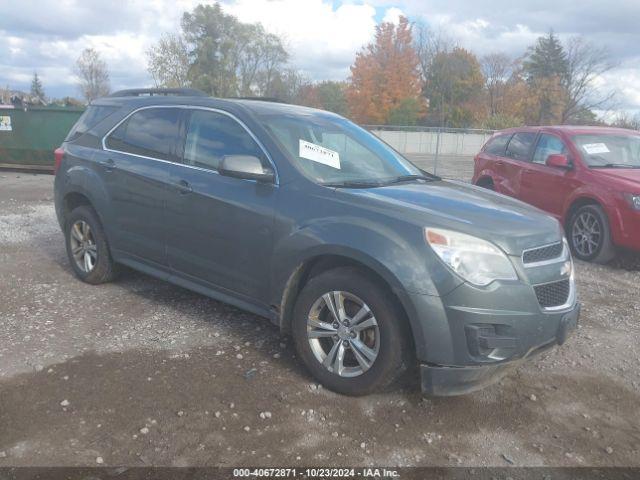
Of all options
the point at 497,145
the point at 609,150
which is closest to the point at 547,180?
the point at 609,150

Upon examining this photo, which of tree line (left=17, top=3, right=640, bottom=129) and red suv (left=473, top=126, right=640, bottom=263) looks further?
tree line (left=17, top=3, right=640, bottom=129)

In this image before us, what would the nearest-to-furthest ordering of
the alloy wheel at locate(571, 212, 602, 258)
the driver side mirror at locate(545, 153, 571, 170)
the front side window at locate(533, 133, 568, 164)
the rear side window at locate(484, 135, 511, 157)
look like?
1. the alloy wheel at locate(571, 212, 602, 258)
2. the driver side mirror at locate(545, 153, 571, 170)
3. the front side window at locate(533, 133, 568, 164)
4. the rear side window at locate(484, 135, 511, 157)

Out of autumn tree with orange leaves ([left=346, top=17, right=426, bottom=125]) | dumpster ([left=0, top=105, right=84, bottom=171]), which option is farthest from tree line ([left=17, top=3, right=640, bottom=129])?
dumpster ([left=0, top=105, right=84, bottom=171])

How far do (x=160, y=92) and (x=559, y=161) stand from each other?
5.12 metres

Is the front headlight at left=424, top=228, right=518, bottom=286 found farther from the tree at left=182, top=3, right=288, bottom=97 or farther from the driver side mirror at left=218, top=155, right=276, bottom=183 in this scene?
the tree at left=182, top=3, right=288, bottom=97

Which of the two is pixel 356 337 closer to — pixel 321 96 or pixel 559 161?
pixel 559 161

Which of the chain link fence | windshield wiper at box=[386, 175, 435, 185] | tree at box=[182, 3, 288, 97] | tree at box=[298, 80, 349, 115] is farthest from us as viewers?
tree at box=[298, 80, 349, 115]

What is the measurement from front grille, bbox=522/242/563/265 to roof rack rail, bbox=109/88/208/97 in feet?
9.84

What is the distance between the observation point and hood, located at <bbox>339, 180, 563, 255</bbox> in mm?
3281

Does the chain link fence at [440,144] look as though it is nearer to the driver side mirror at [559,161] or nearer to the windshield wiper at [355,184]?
the driver side mirror at [559,161]

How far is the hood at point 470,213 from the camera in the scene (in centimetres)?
328

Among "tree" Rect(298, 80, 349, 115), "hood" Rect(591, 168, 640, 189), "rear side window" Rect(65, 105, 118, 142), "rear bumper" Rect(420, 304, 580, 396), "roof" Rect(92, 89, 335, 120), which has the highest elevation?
"tree" Rect(298, 80, 349, 115)

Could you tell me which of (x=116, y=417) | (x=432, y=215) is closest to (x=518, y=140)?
(x=432, y=215)

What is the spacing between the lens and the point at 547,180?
791 cm
